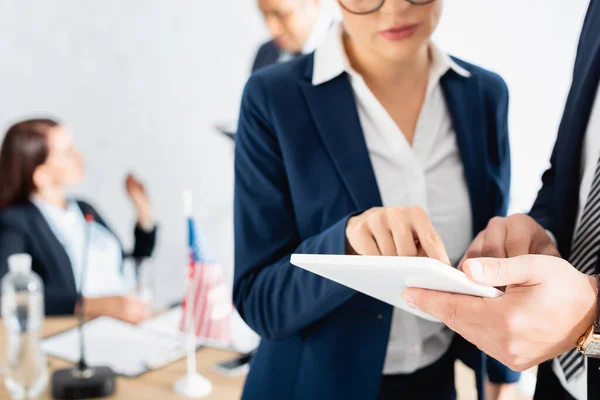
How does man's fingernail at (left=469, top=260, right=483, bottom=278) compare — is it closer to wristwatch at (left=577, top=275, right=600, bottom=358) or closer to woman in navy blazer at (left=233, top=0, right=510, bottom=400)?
wristwatch at (left=577, top=275, right=600, bottom=358)

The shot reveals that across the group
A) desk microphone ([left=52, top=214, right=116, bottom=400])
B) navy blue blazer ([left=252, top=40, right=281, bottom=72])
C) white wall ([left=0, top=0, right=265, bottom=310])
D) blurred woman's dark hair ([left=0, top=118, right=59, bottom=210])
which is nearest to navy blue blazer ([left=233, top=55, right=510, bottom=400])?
navy blue blazer ([left=252, top=40, right=281, bottom=72])

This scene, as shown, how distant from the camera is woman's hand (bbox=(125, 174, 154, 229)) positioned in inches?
85.9

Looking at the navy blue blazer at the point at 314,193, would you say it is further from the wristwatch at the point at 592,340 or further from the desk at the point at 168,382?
the desk at the point at 168,382

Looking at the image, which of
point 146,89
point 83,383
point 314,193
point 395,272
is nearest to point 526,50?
point 314,193

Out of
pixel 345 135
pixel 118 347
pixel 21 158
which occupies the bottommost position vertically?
pixel 118 347

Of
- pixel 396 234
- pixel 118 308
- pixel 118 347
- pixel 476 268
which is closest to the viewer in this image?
pixel 476 268

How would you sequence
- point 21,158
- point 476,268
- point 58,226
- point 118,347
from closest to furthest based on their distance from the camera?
point 476,268 < point 118,347 < point 21,158 < point 58,226

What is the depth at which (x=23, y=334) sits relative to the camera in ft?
4.96

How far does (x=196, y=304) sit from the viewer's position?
1484mm

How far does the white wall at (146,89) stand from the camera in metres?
1.73

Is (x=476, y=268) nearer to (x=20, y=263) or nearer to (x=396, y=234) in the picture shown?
(x=396, y=234)

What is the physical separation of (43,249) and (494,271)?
1872 mm

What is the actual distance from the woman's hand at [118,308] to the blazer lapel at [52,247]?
0.59ft

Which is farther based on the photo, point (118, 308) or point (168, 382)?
point (118, 308)
